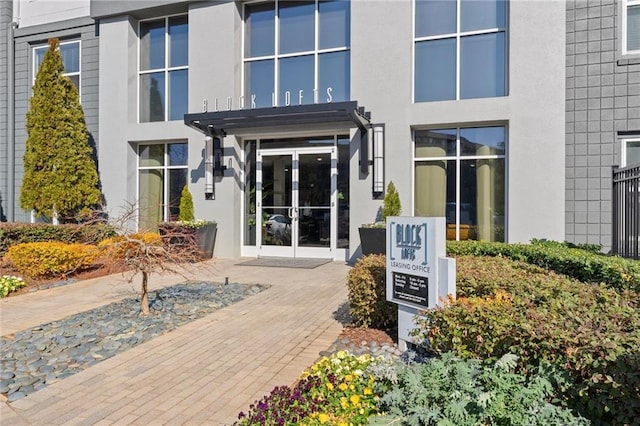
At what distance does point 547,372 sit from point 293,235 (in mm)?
8924

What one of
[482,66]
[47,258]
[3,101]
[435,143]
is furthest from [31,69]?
[482,66]

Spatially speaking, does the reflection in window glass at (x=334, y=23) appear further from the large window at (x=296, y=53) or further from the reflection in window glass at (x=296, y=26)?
the reflection in window glass at (x=296, y=26)

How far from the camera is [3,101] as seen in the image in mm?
14023

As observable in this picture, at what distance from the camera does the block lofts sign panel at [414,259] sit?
410 cm

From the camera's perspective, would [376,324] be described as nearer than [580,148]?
Yes

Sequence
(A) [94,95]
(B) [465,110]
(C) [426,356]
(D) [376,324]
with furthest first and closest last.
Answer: (A) [94,95] → (B) [465,110] → (D) [376,324] → (C) [426,356]

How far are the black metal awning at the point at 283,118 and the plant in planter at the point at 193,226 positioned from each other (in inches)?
74.0

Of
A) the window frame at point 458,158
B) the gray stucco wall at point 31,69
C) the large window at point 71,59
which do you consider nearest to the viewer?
the window frame at point 458,158

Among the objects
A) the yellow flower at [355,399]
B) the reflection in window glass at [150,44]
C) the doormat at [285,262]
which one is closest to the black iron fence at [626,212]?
the doormat at [285,262]

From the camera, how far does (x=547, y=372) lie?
2.48 m

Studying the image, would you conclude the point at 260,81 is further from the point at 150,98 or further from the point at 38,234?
the point at 38,234

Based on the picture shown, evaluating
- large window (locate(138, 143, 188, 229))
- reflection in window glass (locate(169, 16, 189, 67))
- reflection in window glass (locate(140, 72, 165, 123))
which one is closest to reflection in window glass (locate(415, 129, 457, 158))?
large window (locate(138, 143, 188, 229))

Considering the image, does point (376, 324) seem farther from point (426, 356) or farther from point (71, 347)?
point (71, 347)

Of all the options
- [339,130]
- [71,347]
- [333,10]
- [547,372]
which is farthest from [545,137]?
[71,347]
